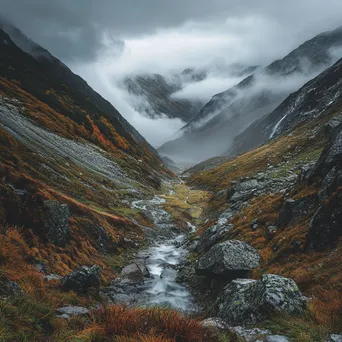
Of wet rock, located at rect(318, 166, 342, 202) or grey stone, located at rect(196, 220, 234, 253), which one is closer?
wet rock, located at rect(318, 166, 342, 202)

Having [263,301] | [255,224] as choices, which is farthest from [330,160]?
[263,301]

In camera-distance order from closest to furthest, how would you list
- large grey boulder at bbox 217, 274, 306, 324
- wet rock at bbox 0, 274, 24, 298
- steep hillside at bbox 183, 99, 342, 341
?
wet rock at bbox 0, 274, 24, 298 → steep hillside at bbox 183, 99, 342, 341 → large grey boulder at bbox 217, 274, 306, 324

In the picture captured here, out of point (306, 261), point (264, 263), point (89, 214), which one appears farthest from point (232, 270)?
point (89, 214)

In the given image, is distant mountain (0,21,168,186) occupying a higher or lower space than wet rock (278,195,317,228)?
higher

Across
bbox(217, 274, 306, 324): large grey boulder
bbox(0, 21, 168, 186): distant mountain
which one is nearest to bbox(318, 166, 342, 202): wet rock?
Answer: bbox(217, 274, 306, 324): large grey boulder

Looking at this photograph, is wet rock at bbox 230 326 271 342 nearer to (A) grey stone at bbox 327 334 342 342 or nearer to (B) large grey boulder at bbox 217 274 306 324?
(B) large grey boulder at bbox 217 274 306 324

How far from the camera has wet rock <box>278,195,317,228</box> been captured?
20.9 m

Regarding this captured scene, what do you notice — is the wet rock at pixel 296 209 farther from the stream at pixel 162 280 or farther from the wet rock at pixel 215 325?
the wet rock at pixel 215 325

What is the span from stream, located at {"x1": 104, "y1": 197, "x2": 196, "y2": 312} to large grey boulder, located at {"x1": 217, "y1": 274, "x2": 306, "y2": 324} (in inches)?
99.2

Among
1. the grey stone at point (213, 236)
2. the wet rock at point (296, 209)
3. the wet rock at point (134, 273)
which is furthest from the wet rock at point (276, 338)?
the grey stone at point (213, 236)

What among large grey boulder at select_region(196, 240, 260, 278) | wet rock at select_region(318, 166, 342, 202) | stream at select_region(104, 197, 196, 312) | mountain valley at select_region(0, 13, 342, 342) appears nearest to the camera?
mountain valley at select_region(0, 13, 342, 342)

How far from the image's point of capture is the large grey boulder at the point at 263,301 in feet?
31.4

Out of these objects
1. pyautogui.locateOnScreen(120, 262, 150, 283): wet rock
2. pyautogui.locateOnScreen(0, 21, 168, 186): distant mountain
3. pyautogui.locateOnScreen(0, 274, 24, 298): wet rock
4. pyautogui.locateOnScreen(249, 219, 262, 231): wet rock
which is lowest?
pyautogui.locateOnScreen(249, 219, 262, 231): wet rock

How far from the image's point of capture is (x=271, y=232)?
76.1ft
